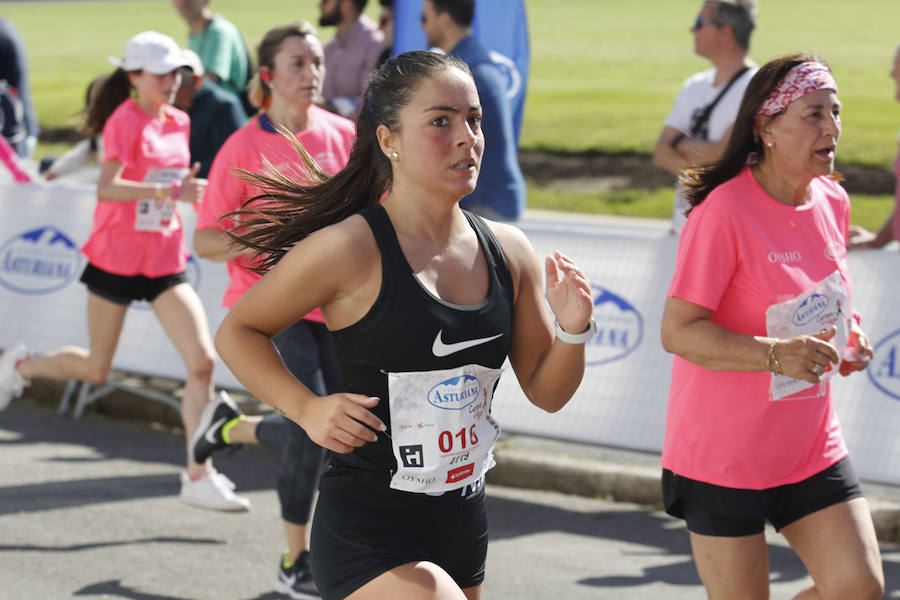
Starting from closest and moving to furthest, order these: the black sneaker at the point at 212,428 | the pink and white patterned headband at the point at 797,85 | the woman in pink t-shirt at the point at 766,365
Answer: the woman in pink t-shirt at the point at 766,365, the pink and white patterned headband at the point at 797,85, the black sneaker at the point at 212,428

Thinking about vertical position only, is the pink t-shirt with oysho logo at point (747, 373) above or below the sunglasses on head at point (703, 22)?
below

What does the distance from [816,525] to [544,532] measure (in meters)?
2.53

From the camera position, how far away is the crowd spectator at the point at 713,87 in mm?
6887

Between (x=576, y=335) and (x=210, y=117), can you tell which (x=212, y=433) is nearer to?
(x=210, y=117)

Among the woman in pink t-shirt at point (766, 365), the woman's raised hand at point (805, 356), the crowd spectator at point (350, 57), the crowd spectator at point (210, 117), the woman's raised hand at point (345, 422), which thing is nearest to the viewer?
the woman's raised hand at point (345, 422)

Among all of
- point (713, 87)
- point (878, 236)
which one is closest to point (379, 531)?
point (878, 236)

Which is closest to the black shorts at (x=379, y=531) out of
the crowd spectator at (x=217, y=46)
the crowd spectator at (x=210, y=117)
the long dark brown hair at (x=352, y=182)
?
the long dark brown hair at (x=352, y=182)

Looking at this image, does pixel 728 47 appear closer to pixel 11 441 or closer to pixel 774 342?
pixel 774 342

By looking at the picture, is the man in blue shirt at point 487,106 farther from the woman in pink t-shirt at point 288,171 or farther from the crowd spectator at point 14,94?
the crowd spectator at point 14,94

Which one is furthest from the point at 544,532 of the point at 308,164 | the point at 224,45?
the point at 224,45

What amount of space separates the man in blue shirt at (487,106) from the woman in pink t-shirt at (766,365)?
2.92 metres

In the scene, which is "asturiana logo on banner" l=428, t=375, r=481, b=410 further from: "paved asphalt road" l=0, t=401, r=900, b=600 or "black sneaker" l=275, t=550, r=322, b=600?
"paved asphalt road" l=0, t=401, r=900, b=600

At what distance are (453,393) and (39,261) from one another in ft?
19.4

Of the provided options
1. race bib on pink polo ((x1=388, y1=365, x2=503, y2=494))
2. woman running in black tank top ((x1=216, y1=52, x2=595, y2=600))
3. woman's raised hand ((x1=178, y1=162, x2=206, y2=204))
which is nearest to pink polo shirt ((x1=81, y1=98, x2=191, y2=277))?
woman's raised hand ((x1=178, y1=162, x2=206, y2=204))
